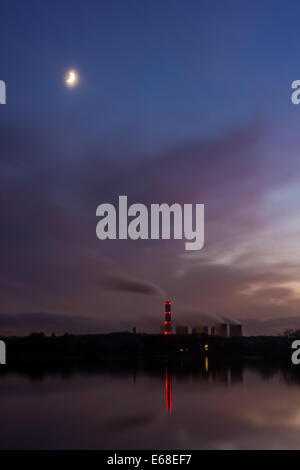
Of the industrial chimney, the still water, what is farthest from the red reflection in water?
the industrial chimney

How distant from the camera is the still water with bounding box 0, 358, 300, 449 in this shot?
91.6ft

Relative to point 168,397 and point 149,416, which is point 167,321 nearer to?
point 168,397

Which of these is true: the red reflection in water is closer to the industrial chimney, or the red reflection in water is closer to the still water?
the still water

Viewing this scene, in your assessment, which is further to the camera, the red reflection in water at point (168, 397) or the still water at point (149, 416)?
the red reflection in water at point (168, 397)

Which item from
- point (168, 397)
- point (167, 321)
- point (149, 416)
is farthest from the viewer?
point (167, 321)

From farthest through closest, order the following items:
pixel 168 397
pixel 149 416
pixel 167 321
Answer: pixel 167 321 → pixel 168 397 → pixel 149 416

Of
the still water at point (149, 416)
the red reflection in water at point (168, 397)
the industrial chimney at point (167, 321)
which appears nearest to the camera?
the still water at point (149, 416)

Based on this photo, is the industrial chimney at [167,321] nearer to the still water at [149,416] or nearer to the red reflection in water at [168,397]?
the red reflection in water at [168,397]

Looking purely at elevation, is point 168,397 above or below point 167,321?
below

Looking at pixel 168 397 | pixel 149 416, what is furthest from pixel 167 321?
pixel 149 416

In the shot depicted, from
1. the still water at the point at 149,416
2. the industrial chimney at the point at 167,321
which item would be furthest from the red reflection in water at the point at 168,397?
the industrial chimney at the point at 167,321

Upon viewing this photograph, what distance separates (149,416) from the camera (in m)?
36.7

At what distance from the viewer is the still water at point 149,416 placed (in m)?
27.9
